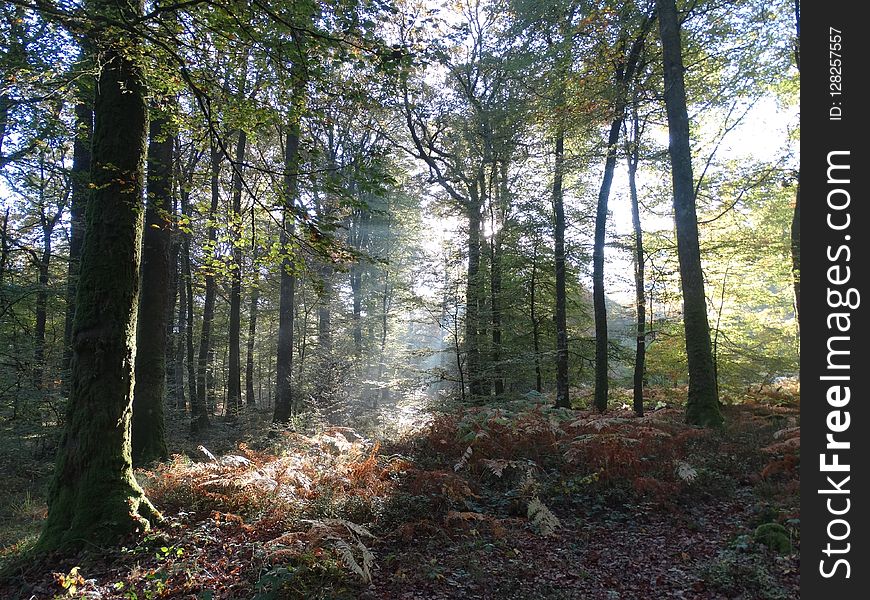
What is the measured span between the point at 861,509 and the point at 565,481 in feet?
11.8

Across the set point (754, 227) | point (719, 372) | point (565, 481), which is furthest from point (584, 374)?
point (565, 481)

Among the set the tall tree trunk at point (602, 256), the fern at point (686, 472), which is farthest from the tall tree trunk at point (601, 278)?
the fern at point (686, 472)

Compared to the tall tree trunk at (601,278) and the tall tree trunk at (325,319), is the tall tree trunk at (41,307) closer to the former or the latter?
the tall tree trunk at (325,319)

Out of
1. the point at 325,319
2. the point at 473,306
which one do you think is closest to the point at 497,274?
the point at 473,306

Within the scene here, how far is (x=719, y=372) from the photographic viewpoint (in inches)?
464

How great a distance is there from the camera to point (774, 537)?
4.23 metres

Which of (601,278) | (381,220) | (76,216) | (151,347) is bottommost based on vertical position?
(151,347)

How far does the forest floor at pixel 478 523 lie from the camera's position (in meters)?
3.85

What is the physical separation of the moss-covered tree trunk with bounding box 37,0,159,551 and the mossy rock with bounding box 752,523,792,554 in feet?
21.2

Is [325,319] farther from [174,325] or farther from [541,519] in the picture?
[541,519]

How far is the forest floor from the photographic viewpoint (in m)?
3.85

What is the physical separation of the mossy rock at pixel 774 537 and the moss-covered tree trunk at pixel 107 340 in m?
6.47

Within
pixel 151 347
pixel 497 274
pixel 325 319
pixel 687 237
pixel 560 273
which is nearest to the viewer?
pixel 687 237

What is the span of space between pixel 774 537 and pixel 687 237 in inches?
241
